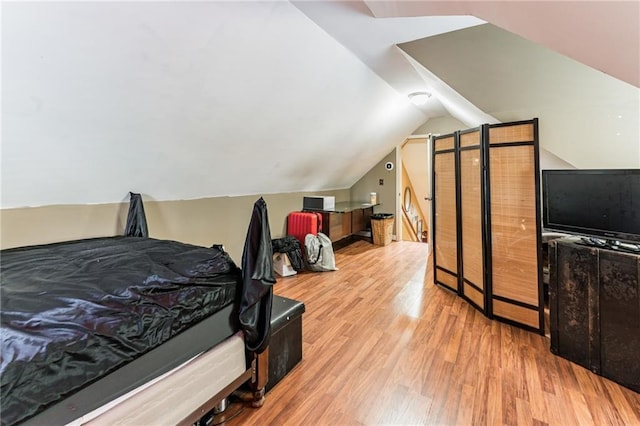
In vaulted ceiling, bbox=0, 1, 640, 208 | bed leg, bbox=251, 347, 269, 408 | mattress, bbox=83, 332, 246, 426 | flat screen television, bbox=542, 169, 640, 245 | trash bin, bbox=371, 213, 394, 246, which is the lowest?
bed leg, bbox=251, 347, 269, 408

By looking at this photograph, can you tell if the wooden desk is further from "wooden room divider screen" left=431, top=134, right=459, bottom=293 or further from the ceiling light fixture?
the ceiling light fixture

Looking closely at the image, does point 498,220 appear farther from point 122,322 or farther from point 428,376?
point 122,322

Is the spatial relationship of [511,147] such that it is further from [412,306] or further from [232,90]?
[232,90]

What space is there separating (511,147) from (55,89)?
3262 millimetres

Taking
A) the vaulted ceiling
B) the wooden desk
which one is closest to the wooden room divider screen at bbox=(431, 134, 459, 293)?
the vaulted ceiling

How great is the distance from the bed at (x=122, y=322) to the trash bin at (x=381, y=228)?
4.49 m

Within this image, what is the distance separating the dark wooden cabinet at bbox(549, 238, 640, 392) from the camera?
1841mm

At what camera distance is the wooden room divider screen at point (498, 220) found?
2498mm

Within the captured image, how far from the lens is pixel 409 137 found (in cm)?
609

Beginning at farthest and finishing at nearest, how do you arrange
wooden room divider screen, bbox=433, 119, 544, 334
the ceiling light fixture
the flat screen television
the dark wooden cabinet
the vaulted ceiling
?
the ceiling light fixture < wooden room divider screen, bbox=433, 119, 544, 334 < the flat screen television < the dark wooden cabinet < the vaulted ceiling

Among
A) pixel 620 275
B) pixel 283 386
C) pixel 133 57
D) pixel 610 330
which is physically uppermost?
pixel 133 57

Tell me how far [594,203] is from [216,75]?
9.61 feet

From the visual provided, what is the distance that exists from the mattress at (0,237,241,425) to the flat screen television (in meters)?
2.56

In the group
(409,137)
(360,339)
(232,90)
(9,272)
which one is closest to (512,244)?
(360,339)
